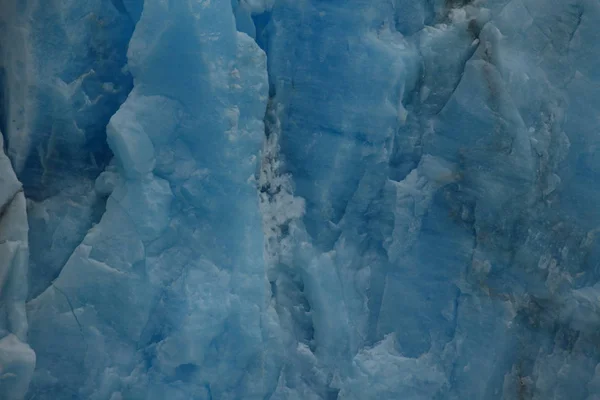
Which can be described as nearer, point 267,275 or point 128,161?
point 128,161

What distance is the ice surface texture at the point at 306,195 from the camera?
2.24 m

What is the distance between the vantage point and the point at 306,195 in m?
2.46

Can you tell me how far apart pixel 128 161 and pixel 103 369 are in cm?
65

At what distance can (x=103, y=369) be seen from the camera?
7.29ft

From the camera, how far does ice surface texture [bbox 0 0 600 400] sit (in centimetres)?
224

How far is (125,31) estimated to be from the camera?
2.34 m

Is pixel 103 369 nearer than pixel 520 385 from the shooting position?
Yes

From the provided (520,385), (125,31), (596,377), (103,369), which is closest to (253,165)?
(125,31)

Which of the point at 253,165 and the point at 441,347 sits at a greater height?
the point at 253,165

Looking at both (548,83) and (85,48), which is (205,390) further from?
(548,83)

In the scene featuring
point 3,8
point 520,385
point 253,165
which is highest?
point 3,8

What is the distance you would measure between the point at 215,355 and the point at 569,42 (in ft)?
5.19

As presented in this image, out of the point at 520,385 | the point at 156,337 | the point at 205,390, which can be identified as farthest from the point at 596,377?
the point at 156,337

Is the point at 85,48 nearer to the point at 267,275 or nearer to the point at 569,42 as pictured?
the point at 267,275
